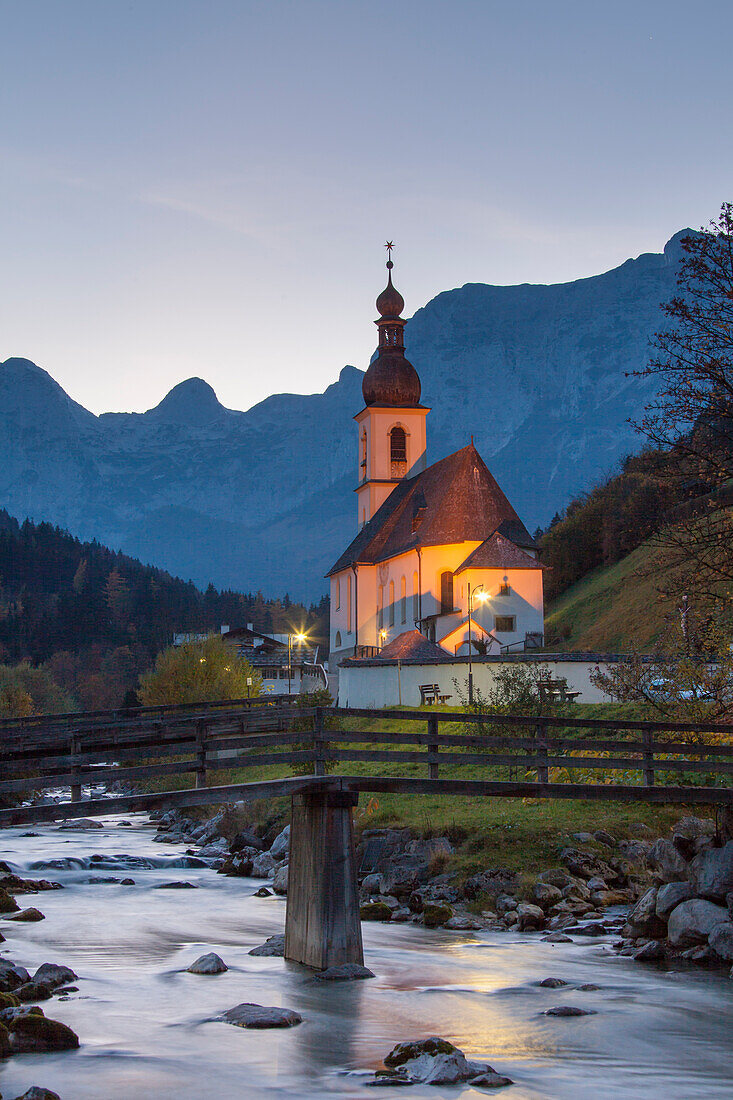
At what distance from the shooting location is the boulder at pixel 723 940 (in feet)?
59.9

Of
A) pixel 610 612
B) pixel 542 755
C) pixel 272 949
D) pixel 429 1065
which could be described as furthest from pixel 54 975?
pixel 610 612

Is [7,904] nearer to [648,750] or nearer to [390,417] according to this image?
[648,750]

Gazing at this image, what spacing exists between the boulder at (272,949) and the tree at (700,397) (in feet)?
28.9

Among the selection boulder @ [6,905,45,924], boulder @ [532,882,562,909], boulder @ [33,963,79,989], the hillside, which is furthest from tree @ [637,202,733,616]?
the hillside

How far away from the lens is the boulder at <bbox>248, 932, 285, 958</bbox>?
65.6 feet

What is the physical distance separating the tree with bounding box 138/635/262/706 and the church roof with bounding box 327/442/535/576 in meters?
14.0

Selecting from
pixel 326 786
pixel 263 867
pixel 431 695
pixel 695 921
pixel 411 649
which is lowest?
pixel 263 867

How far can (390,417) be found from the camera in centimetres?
9850

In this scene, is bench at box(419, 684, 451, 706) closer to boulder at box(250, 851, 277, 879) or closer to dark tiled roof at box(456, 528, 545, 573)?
dark tiled roof at box(456, 528, 545, 573)

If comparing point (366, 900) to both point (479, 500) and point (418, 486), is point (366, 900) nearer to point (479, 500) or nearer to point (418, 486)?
point (479, 500)

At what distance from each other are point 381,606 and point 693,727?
70.5 m

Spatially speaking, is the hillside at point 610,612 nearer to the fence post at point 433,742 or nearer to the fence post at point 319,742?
the fence post at point 433,742

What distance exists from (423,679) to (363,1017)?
41.6 meters

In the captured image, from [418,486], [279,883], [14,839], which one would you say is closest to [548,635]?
[418,486]
